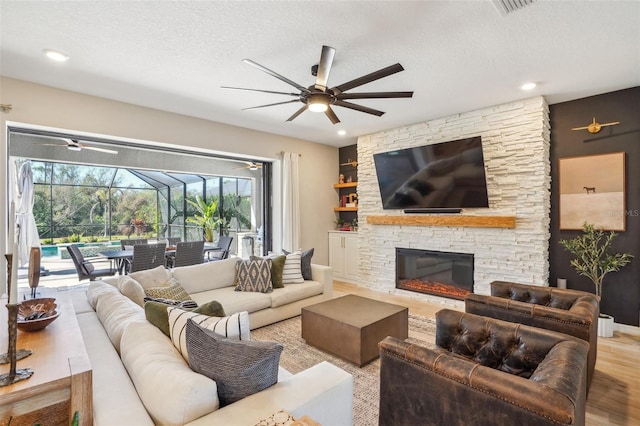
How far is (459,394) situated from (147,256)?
3966 mm

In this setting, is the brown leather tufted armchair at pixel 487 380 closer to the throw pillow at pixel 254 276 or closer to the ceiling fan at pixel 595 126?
the throw pillow at pixel 254 276

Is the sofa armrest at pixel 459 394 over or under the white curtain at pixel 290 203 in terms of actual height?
under

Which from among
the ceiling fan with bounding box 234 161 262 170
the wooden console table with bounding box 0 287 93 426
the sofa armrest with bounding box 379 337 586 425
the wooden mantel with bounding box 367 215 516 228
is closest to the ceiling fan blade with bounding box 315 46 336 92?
the sofa armrest with bounding box 379 337 586 425

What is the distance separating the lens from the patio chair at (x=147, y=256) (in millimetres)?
3975

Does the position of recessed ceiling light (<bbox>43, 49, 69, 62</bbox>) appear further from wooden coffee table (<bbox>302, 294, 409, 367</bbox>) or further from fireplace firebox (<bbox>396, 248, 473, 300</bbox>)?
fireplace firebox (<bbox>396, 248, 473, 300</bbox>)

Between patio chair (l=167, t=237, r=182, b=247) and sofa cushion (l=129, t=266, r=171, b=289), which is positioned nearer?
sofa cushion (l=129, t=266, r=171, b=289)

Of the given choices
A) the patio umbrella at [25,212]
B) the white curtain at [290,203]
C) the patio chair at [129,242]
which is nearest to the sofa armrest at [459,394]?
the white curtain at [290,203]

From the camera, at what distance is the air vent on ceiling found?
2.01m

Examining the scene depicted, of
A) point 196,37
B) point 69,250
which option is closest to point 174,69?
point 196,37

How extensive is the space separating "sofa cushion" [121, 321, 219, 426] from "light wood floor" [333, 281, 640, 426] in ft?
8.22

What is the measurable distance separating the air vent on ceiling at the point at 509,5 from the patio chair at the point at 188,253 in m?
4.33

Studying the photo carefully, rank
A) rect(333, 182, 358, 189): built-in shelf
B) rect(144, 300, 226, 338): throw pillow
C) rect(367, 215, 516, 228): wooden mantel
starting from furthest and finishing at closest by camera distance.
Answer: rect(333, 182, 358, 189): built-in shelf < rect(367, 215, 516, 228): wooden mantel < rect(144, 300, 226, 338): throw pillow

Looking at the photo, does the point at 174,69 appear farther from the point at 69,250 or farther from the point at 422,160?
the point at 422,160

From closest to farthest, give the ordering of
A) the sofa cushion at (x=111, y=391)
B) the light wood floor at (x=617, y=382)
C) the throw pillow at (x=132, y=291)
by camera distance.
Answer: the sofa cushion at (x=111, y=391), the light wood floor at (x=617, y=382), the throw pillow at (x=132, y=291)
